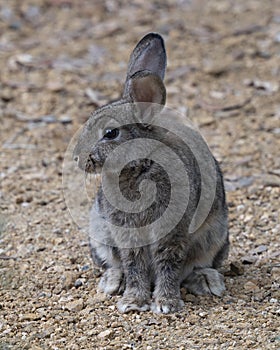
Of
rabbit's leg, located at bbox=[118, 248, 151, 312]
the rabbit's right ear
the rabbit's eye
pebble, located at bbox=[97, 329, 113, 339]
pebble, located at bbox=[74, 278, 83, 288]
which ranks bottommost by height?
pebble, located at bbox=[74, 278, 83, 288]

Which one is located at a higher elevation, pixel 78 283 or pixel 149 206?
pixel 149 206

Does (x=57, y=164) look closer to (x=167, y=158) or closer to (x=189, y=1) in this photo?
(x=167, y=158)

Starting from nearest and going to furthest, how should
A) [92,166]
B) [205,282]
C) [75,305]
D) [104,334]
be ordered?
[104,334], [92,166], [75,305], [205,282]

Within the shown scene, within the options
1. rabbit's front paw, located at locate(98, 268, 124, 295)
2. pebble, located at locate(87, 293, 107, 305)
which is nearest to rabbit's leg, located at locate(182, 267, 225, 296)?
rabbit's front paw, located at locate(98, 268, 124, 295)

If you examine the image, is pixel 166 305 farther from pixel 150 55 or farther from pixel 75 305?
pixel 150 55

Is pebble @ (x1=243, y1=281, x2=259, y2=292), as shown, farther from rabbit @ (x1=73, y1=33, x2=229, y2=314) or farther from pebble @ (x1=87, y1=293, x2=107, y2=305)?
pebble @ (x1=87, y1=293, x2=107, y2=305)

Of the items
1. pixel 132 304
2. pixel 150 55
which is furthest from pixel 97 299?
pixel 150 55

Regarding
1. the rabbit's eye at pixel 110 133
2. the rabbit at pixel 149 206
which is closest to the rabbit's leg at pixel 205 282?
the rabbit at pixel 149 206

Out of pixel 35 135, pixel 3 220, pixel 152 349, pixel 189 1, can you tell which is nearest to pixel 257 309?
pixel 152 349
